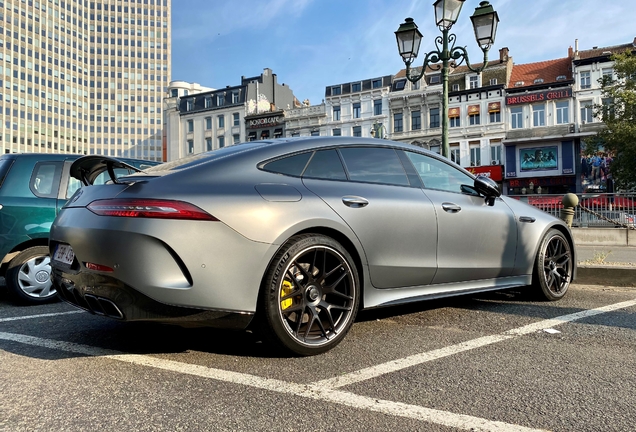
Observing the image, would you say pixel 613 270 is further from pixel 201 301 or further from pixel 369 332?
pixel 201 301

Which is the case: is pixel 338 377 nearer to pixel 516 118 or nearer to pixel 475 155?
pixel 475 155

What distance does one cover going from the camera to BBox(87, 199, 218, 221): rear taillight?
8.16 ft

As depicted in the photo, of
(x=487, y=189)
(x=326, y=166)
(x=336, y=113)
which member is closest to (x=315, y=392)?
(x=326, y=166)

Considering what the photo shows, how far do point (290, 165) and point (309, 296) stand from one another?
849mm

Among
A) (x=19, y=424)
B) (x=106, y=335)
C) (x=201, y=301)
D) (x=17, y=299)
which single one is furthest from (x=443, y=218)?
(x=17, y=299)

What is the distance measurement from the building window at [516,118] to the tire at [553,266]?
132ft

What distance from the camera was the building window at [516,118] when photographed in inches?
1630

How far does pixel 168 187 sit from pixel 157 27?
132m

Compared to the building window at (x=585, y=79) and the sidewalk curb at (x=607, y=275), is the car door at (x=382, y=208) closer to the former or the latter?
the sidewalk curb at (x=607, y=275)

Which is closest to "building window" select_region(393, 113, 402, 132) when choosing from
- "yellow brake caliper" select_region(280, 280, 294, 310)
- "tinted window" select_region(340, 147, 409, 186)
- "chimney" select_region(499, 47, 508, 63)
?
"chimney" select_region(499, 47, 508, 63)

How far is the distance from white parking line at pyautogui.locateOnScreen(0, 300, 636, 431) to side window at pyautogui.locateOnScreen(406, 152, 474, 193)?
1.24m

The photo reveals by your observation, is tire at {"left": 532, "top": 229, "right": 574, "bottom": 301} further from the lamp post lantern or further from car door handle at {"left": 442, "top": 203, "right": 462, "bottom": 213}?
the lamp post lantern

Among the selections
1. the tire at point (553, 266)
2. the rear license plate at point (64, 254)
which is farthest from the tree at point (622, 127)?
the rear license plate at point (64, 254)

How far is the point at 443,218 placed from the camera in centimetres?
366
